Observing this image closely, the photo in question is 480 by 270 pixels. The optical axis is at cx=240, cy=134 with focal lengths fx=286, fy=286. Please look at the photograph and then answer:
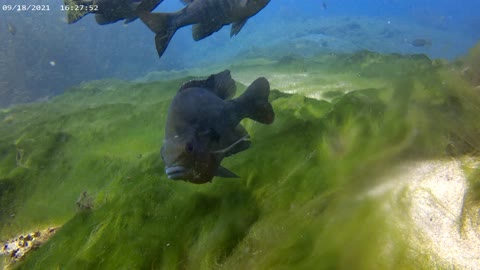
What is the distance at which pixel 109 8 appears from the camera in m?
4.77

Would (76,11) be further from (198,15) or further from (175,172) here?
(175,172)

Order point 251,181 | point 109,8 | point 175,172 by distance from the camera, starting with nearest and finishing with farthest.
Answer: point 175,172 < point 251,181 < point 109,8

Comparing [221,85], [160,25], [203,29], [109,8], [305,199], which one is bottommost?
[305,199]

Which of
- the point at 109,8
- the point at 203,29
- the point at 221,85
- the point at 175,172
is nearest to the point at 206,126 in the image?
the point at 175,172

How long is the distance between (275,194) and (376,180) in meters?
0.87

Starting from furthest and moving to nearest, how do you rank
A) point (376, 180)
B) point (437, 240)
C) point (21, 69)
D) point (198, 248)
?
point (21, 69) → point (376, 180) → point (198, 248) → point (437, 240)

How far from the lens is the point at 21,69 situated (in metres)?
24.0

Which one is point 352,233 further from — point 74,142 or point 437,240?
point 74,142

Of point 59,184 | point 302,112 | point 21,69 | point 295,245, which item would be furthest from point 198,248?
point 21,69

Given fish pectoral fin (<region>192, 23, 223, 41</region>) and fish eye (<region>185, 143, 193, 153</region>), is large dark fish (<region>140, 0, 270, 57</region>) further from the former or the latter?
fish eye (<region>185, 143, 193, 153</region>)

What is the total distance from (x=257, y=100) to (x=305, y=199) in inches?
48.0

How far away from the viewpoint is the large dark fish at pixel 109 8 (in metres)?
4.58

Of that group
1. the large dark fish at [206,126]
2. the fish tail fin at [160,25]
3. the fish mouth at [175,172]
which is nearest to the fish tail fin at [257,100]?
the large dark fish at [206,126]

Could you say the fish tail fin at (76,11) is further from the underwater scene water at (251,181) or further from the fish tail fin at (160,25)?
the fish tail fin at (160,25)
